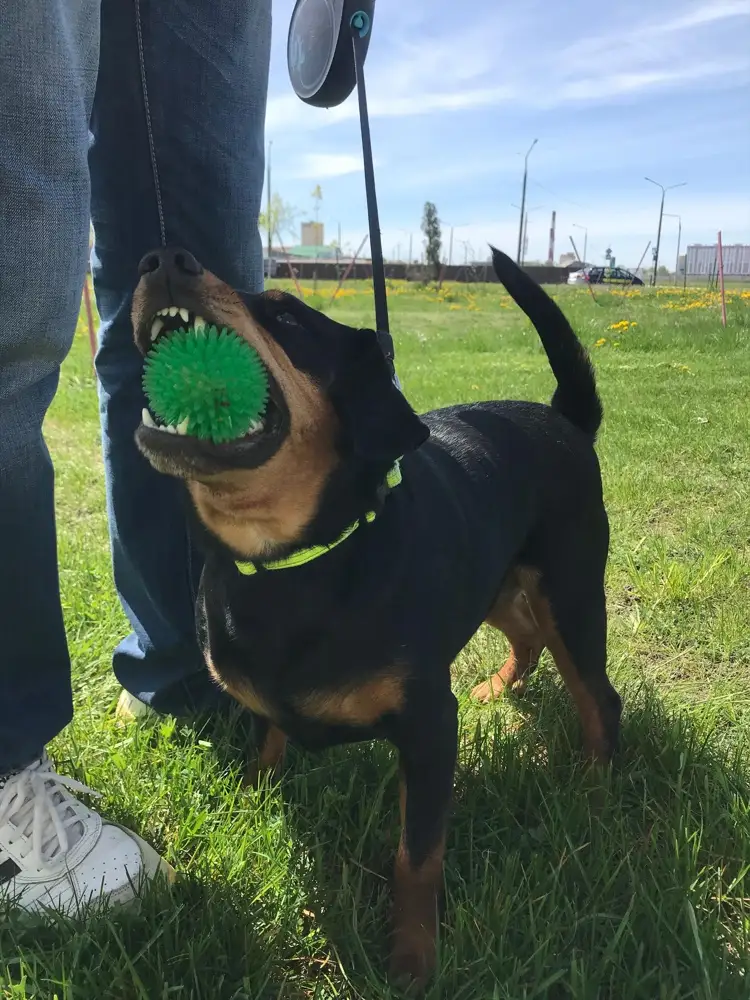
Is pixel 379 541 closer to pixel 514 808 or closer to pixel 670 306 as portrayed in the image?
pixel 514 808

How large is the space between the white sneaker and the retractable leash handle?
1.24 meters

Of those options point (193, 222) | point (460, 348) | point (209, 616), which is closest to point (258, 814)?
point (209, 616)

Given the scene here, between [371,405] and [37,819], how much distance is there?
117 centimetres

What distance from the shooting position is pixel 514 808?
2.02 m

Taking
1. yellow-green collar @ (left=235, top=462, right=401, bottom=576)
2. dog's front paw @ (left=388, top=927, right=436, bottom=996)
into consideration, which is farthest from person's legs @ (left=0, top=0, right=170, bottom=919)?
dog's front paw @ (left=388, top=927, right=436, bottom=996)

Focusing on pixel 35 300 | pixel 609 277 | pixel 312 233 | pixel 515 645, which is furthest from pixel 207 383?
pixel 312 233

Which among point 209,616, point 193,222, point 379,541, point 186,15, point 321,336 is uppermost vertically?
point 186,15

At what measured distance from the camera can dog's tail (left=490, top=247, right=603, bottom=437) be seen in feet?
7.32

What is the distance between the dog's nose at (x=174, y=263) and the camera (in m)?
1.49

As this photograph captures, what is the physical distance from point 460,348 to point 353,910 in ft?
32.1

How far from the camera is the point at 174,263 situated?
1.49 meters

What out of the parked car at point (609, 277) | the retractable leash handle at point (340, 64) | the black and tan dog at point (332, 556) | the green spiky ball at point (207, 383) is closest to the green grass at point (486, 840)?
the black and tan dog at point (332, 556)

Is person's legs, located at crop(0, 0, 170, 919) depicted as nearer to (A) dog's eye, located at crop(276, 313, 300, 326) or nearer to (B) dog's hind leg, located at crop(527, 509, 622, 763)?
(A) dog's eye, located at crop(276, 313, 300, 326)

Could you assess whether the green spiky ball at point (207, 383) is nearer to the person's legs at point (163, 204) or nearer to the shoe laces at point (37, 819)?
the person's legs at point (163, 204)
